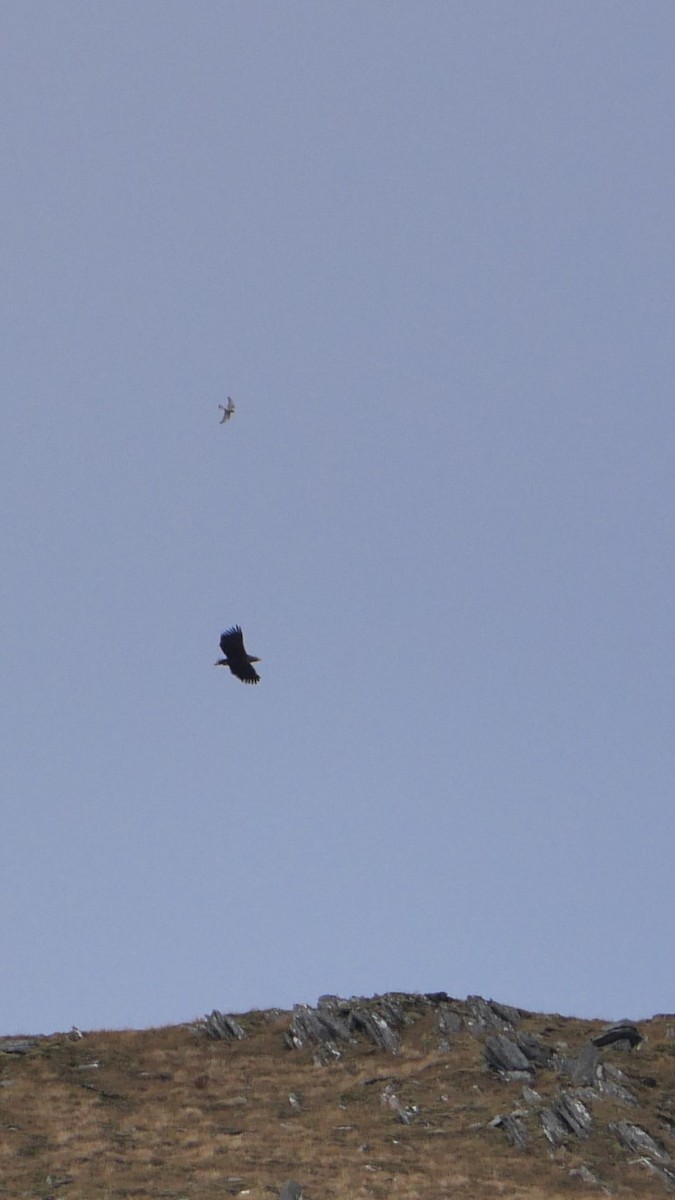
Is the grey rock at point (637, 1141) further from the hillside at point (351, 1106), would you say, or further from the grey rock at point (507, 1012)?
the grey rock at point (507, 1012)

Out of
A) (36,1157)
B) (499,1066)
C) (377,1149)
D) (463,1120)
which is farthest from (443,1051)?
(36,1157)

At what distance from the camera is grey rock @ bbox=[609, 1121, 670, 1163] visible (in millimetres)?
36188

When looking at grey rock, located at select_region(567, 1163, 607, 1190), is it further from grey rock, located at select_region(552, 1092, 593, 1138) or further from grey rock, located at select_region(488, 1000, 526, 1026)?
grey rock, located at select_region(488, 1000, 526, 1026)

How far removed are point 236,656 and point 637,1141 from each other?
1848cm

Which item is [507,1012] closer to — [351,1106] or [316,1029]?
[316,1029]

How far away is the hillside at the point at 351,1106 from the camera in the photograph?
33.2 m

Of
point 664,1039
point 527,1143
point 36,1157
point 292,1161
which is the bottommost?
point 36,1157

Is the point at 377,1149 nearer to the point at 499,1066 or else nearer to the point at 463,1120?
the point at 463,1120

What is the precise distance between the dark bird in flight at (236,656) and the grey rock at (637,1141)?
1730cm

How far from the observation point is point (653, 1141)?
3684cm

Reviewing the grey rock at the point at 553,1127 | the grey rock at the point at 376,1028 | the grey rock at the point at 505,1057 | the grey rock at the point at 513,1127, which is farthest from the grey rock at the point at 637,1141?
the grey rock at the point at 376,1028

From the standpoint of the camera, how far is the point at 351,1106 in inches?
1570

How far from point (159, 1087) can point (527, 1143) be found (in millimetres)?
13102

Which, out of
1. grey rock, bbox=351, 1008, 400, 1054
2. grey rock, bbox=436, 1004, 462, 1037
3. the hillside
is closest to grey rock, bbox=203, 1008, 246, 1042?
the hillside
